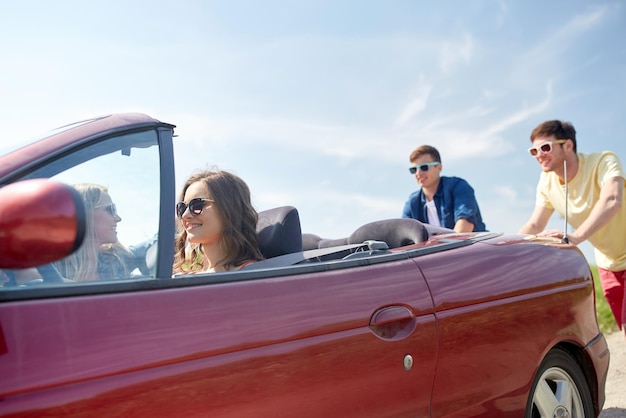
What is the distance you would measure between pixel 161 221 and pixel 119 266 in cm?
19

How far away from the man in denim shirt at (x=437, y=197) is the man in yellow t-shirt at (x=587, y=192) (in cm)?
53

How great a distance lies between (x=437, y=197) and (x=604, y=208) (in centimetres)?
160

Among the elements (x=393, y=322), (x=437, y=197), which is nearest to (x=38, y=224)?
(x=393, y=322)

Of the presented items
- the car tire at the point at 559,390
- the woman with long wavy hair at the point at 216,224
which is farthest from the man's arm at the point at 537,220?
the woman with long wavy hair at the point at 216,224

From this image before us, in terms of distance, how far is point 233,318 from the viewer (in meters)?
1.79

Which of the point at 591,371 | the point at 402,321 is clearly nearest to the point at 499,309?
the point at 402,321

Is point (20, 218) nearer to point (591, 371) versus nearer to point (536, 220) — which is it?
point (591, 371)

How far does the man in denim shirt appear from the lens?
5602 mm

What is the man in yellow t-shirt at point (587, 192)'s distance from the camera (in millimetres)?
4730

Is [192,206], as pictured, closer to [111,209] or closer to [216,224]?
[216,224]

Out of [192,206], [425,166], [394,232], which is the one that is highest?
[425,166]

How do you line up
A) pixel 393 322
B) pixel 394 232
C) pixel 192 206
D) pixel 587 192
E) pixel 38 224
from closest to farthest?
pixel 38 224, pixel 393 322, pixel 192 206, pixel 394 232, pixel 587 192

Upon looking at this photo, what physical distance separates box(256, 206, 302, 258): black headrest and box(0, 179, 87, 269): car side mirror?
1622 millimetres

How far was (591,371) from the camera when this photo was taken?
330 cm
